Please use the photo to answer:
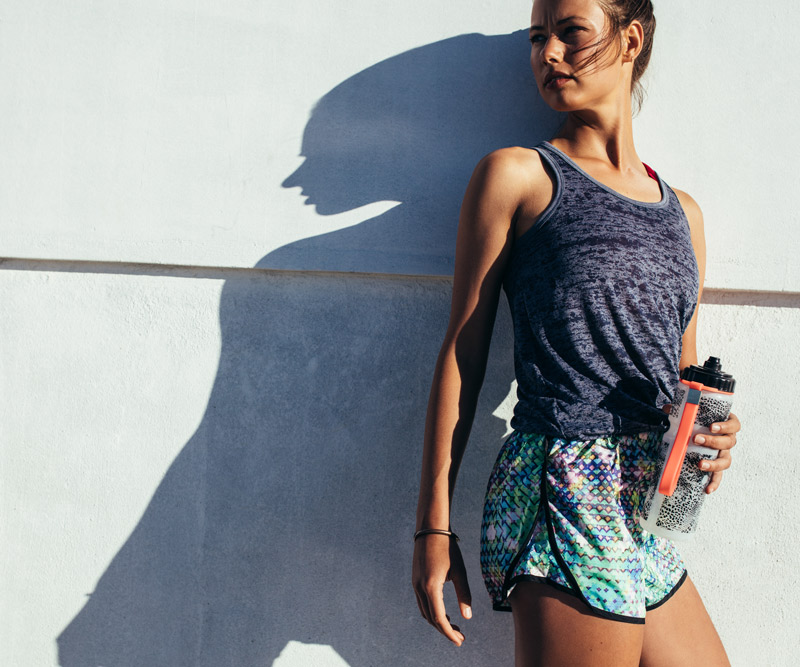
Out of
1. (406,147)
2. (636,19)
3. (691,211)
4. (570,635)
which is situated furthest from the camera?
(406,147)

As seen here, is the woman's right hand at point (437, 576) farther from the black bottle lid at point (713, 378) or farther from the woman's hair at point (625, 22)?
the woman's hair at point (625, 22)

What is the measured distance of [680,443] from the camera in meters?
1.29

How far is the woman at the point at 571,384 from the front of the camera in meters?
1.30

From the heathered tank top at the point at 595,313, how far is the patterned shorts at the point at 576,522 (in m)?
0.05

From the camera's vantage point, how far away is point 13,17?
5.93ft

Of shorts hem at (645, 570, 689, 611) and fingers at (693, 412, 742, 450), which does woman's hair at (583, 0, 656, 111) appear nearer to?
fingers at (693, 412, 742, 450)

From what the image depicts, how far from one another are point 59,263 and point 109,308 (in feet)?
0.63

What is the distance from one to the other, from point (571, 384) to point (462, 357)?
247 millimetres

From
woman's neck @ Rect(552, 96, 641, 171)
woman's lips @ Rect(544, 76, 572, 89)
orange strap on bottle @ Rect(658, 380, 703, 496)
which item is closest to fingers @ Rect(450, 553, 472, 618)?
orange strap on bottle @ Rect(658, 380, 703, 496)

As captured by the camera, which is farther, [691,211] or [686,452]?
[691,211]

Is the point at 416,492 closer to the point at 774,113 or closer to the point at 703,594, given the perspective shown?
the point at 703,594

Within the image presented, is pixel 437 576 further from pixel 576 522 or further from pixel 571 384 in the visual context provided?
pixel 571 384

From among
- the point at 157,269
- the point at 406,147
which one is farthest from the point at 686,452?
the point at 157,269

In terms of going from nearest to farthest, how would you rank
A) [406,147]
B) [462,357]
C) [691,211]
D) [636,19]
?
[462,357]
[636,19]
[691,211]
[406,147]
